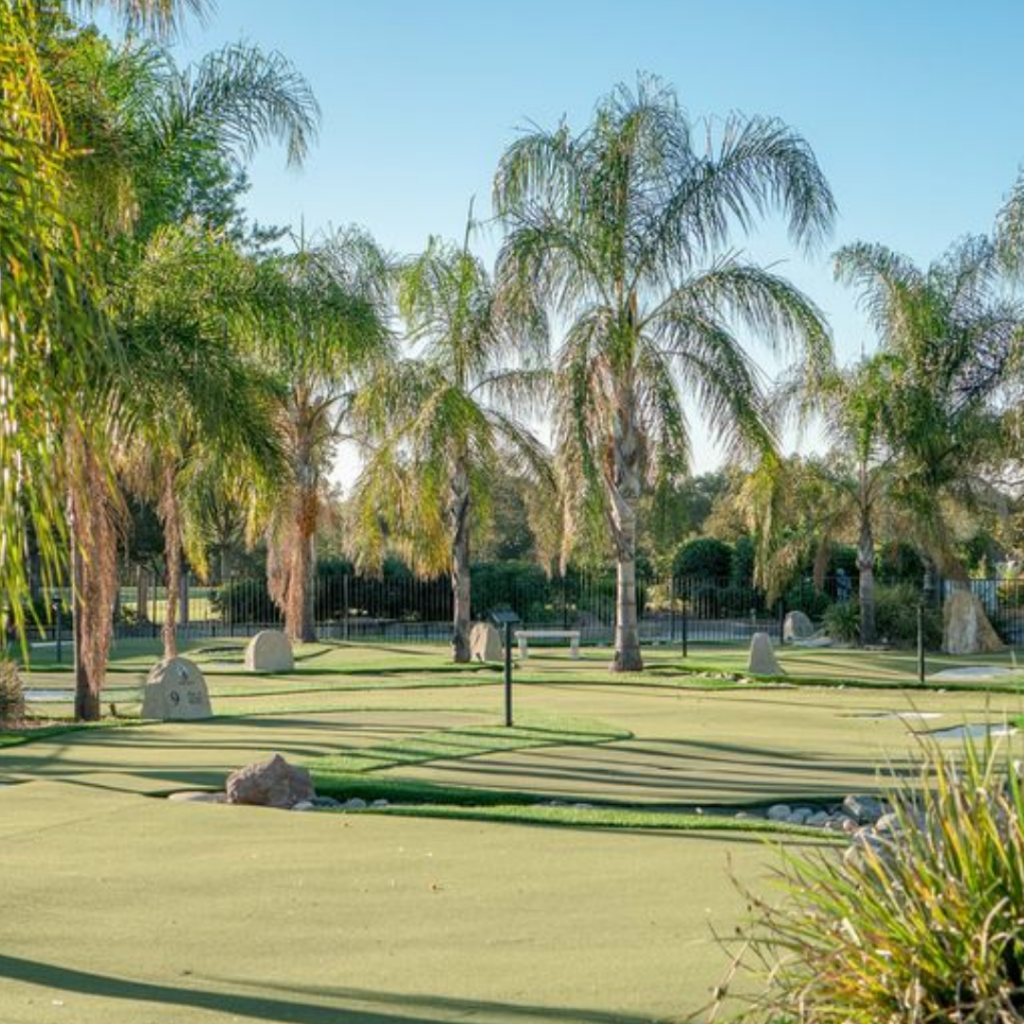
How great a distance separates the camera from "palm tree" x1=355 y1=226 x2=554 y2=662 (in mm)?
27703

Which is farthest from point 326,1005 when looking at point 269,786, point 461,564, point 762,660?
point 461,564

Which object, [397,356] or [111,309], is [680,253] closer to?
[397,356]

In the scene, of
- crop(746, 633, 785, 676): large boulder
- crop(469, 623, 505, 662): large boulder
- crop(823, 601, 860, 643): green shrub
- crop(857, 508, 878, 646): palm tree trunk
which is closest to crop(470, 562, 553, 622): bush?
crop(823, 601, 860, 643): green shrub

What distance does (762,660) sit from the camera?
2505 cm

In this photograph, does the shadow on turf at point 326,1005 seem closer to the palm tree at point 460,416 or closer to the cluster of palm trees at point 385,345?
the cluster of palm trees at point 385,345

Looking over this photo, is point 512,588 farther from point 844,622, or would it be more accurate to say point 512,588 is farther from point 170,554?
point 170,554

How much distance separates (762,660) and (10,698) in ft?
39.6

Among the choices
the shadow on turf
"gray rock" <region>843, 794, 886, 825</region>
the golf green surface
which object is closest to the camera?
the shadow on turf

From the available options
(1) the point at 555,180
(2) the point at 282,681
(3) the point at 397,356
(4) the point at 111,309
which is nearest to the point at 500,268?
(1) the point at 555,180

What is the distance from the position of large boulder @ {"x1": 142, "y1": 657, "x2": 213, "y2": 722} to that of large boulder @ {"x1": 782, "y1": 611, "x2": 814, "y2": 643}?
21.5 meters

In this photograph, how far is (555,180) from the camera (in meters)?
25.9

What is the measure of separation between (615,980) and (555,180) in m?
21.1

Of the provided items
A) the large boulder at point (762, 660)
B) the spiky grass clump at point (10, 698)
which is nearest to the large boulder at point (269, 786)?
the spiky grass clump at point (10, 698)

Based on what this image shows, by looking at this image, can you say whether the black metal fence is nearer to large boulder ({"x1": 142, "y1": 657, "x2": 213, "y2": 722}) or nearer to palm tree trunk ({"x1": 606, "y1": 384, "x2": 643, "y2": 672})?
palm tree trunk ({"x1": 606, "y1": 384, "x2": 643, "y2": 672})
